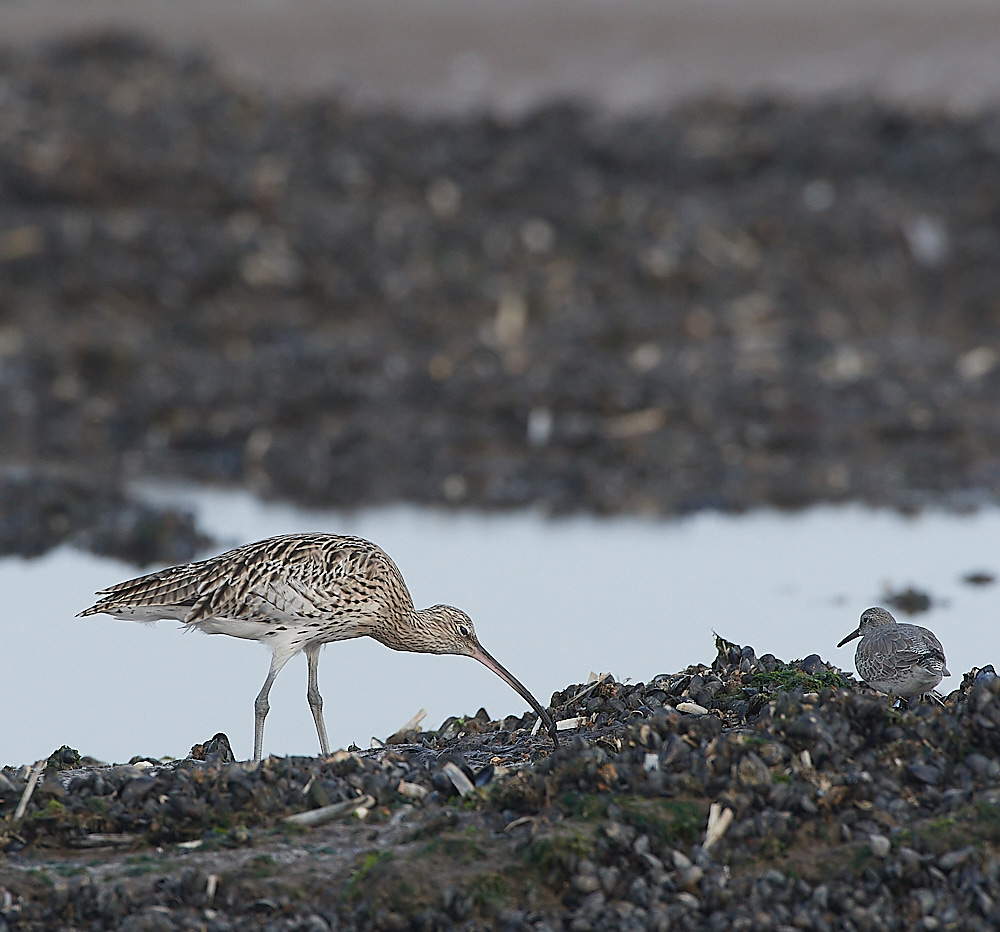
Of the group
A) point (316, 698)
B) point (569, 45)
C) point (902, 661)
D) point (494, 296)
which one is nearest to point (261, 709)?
point (316, 698)

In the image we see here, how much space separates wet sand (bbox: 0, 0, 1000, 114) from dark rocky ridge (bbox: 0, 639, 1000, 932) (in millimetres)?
16146

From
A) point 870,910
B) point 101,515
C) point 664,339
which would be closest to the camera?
point 870,910

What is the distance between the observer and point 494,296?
53.1 feet

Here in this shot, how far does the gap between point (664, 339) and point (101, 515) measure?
6.59 m

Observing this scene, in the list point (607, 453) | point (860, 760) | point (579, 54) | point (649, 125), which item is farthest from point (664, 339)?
point (860, 760)

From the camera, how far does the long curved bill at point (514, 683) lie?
6418mm

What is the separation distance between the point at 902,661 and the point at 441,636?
2517 mm

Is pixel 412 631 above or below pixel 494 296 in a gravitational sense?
below

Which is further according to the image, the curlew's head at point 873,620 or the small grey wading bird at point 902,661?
the curlew's head at point 873,620

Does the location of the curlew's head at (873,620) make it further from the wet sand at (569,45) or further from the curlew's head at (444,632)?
the wet sand at (569,45)

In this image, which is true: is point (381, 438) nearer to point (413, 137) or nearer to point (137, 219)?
point (137, 219)

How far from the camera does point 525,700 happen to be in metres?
7.21

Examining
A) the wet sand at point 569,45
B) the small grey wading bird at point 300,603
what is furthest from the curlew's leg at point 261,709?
the wet sand at point 569,45

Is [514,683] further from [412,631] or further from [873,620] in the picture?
[873,620]
